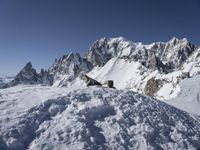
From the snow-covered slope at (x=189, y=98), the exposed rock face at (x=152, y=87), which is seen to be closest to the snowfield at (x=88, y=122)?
the snow-covered slope at (x=189, y=98)

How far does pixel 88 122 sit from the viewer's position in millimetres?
13141

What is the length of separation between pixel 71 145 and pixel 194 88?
20329 mm

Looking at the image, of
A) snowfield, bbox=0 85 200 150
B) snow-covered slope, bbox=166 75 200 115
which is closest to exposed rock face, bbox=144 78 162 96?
snow-covered slope, bbox=166 75 200 115

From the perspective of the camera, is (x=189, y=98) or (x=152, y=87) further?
(x=152, y=87)

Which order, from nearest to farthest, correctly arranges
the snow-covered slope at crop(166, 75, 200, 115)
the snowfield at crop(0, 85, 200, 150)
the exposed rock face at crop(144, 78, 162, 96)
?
the snowfield at crop(0, 85, 200, 150)
the snow-covered slope at crop(166, 75, 200, 115)
the exposed rock face at crop(144, 78, 162, 96)

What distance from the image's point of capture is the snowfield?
11711 mm

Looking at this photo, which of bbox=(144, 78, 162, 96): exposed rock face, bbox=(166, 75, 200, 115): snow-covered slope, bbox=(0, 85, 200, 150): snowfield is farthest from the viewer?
bbox=(144, 78, 162, 96): exposed rock face

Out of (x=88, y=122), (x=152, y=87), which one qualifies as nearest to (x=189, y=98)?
(x=88, y=122)

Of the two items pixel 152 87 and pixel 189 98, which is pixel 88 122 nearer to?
pixel 189 98

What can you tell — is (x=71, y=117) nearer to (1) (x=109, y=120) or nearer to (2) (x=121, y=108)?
(1) (x=109, y=120)

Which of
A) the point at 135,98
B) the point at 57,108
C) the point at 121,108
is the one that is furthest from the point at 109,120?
the point at 135,98

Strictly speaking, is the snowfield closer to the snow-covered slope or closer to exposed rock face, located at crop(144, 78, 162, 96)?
the snow-covered slope

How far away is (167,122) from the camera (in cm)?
1452

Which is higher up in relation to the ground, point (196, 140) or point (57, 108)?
point (57, 108)
